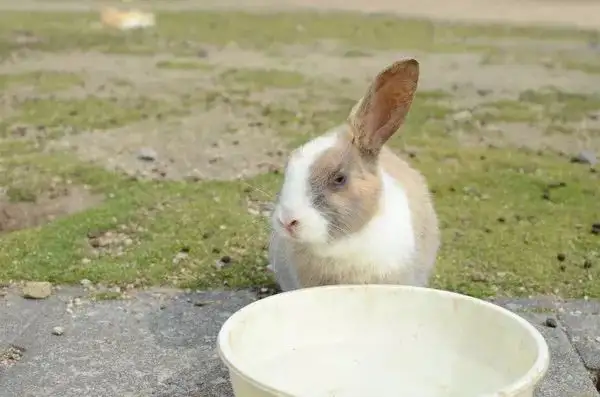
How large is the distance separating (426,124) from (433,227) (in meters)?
2.51

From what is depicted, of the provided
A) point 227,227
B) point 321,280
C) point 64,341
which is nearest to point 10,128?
point 227,227

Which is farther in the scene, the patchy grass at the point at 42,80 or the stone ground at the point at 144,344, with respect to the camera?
the patchy grass at the point at 42,80

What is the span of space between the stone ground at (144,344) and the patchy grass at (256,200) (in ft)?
0.50

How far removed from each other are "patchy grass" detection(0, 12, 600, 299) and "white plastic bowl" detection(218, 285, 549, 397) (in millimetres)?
814

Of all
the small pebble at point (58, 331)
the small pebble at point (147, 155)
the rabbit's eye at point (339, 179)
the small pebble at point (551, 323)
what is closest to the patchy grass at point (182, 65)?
the small pebble at point (147, 155)

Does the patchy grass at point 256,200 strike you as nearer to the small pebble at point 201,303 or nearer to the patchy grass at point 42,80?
the patchy grass at point 42,80

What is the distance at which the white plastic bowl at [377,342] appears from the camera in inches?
83.7

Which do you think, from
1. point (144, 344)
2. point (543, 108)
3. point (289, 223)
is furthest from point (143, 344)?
point (543, 108)

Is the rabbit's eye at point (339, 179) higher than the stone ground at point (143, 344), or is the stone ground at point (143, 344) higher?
the rabbit's eye at point (339, 179)

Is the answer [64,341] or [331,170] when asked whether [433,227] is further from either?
[64,341]

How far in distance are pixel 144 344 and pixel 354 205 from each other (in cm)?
73

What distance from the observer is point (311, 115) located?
545 centimetres

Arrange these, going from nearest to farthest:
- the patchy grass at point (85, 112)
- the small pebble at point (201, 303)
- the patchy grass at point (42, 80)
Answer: the small pebble at point (201, 303) < the patchy grass at point (85, 112) < the patchy grass at point (42, 80)

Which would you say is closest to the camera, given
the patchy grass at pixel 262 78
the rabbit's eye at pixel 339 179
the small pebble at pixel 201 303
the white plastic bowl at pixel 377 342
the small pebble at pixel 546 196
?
the white plastic bowl at pixel 377 342
